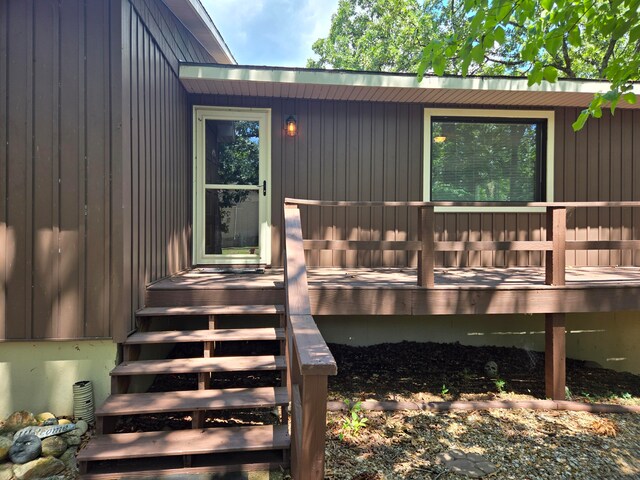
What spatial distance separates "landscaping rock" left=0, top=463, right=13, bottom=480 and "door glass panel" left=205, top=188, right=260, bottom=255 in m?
2.63

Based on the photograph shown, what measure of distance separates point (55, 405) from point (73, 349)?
404mm

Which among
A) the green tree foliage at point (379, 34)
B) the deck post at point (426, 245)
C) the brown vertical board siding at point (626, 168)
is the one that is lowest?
the deck post at point (426, 245)

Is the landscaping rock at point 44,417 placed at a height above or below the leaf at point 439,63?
below

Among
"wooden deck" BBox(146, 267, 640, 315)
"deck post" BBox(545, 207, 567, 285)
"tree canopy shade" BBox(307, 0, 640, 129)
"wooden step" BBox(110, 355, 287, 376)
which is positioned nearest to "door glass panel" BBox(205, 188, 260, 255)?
"wooden deck" BBox(146, 267, 640, 315)

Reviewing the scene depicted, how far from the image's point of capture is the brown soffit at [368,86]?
154 inches

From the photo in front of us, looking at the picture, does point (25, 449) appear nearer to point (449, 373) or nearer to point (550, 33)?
point (449, 373)

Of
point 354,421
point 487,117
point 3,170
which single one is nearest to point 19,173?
point 3,170

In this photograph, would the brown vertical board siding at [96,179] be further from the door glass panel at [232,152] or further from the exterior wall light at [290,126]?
the exterior wall light at [290,126]

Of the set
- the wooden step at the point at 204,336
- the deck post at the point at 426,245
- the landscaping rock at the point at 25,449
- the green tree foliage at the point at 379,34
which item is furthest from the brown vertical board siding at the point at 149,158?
the green tree foliage at the point at 379,34

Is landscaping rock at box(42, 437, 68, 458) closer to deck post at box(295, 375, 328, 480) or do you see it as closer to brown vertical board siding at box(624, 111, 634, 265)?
deck post at box(295, 375, 328, 480)

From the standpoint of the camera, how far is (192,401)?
237 centimetres

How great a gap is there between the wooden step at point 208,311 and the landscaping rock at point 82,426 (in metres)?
0.79

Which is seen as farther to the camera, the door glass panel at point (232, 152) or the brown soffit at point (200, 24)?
the door glass panel at point (232, 152)

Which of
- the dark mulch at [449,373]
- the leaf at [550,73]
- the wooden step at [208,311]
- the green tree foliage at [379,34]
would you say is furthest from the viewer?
the green tree foliage at [379,34]
